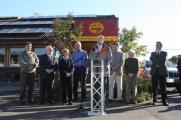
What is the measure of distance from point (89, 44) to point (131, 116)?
21270 mm

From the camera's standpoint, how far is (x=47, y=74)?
15.5 meters

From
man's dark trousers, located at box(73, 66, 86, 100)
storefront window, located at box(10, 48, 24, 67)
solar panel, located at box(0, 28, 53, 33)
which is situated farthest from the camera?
storefront window, located at box(10, 48, 24, 67)

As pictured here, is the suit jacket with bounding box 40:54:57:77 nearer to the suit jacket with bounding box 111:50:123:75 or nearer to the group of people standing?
the group of people standing

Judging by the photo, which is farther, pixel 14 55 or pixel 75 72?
pixel 14 55

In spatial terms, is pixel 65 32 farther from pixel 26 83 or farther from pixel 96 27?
pixel 96 27

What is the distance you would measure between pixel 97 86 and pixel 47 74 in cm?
280

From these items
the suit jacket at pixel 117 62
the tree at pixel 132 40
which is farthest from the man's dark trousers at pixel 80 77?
the tree at pixel 132 40

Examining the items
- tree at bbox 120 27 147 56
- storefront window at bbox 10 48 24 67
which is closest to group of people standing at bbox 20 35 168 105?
storefront window at bbox 10 48 24 67

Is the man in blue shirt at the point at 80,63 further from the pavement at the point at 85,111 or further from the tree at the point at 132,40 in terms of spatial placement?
the tree at the point at 132,40

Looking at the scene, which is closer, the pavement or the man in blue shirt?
the pavement

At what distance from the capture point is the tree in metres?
40.7

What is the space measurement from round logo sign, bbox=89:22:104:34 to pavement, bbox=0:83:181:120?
18172 millimetres

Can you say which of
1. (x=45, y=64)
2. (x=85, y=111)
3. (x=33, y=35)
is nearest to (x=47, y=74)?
(x=45, y=64)

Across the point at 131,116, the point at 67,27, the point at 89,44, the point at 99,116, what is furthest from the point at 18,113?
the point at 89,44
